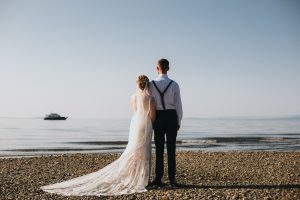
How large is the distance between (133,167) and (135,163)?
0.11 m

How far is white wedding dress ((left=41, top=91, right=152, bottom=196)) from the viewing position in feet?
29.2

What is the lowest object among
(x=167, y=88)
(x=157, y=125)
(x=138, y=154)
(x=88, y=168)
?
(x=88, y=168)

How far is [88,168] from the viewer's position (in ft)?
46.8

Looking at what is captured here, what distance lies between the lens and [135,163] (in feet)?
30.2

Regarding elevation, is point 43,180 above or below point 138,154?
below

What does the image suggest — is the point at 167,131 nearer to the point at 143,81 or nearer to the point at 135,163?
the point at 135,163

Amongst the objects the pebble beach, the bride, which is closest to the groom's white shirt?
the bride

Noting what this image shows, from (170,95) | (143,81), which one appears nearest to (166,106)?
(170,95)

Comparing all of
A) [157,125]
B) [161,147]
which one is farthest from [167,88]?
[161,147]

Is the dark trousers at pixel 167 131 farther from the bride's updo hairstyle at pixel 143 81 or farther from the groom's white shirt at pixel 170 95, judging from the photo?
the bride's updo hairstyle at pixel 143 81

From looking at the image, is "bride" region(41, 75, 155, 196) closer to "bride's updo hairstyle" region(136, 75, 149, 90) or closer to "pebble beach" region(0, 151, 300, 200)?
"bride's updo hairstyle" region(136, 75, 149, 90)

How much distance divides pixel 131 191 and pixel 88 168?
20.4ft

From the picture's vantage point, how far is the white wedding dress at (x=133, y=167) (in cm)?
891

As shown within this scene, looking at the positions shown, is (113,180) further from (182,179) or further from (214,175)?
(214,175)
